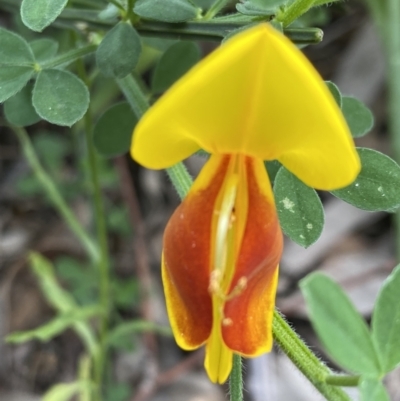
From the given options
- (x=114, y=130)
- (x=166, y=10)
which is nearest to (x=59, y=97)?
(x=166, y=10)

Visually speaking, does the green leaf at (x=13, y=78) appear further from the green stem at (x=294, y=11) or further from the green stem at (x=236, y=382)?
the green stem at (x=236, y=382)

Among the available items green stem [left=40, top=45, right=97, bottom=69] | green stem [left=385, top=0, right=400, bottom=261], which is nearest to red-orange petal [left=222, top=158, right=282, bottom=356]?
green stem [left=40, top=45, right=97, bottom=69]

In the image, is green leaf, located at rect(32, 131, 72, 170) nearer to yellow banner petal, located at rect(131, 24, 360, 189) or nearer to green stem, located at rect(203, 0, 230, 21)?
green stem, located at rect(203, 0, 230, 21)

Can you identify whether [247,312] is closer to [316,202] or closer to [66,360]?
[316,202]

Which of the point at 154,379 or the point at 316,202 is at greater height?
the point at 316,202

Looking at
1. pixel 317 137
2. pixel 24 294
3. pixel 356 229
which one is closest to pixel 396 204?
pixel 317 137

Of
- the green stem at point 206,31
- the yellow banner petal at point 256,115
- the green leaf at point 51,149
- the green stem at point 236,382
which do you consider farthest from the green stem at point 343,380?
the green leaf at point 51,149

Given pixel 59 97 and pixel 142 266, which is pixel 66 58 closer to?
pixel 59 97

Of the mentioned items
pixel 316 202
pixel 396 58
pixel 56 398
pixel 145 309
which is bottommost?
pixel 145 309
